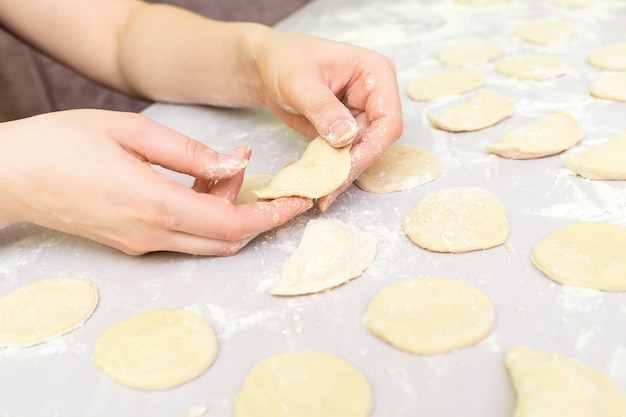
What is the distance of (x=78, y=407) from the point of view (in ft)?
2.80

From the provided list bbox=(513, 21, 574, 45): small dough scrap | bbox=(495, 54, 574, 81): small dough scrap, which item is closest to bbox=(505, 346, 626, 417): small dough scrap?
bbox=(495, 54, 574, 81): small dough scrap

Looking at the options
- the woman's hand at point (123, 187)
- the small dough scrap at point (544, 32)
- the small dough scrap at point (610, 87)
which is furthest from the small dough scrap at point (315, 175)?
the small dough scrap at point (544, 32)

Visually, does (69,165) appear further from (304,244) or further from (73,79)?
(73,79)

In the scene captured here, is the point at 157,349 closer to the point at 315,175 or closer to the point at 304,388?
the point at 304,388

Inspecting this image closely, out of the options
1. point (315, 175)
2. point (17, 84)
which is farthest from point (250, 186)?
point (17, 84)

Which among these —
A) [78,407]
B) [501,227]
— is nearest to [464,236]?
[501,227]

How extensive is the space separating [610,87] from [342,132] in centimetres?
81

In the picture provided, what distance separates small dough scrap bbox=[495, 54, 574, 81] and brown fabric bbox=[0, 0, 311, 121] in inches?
56.2

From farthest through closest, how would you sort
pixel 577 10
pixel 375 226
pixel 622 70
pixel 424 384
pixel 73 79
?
pixel 73 79, pixel 577 10, pixel 622 70, pixel 375 226, pixel 424 384

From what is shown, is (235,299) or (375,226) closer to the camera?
(235,299)

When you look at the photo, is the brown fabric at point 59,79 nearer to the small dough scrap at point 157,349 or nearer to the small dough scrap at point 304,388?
the small dough scrap at point 157,349

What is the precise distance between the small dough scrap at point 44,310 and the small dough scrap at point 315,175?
0.36 m

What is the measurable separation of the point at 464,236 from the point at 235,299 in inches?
16.7

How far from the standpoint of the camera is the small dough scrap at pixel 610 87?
58.8 inches
